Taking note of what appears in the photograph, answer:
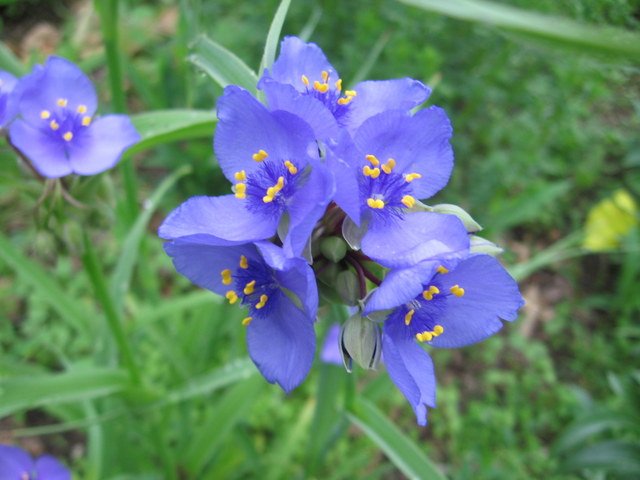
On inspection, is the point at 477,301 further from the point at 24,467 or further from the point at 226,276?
the point at 24,467

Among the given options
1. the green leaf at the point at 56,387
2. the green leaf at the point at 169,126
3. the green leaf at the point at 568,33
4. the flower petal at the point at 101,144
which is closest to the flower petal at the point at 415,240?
the green leaf at the point at 568,33

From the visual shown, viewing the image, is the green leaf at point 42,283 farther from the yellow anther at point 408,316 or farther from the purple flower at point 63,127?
the yellow anther at point 408,316

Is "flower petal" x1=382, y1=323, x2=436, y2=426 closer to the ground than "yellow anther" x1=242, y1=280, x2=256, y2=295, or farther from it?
farther from it

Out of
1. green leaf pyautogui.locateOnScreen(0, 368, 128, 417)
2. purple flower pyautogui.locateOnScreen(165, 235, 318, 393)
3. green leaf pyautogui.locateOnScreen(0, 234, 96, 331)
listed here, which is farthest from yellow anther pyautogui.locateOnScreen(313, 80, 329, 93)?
green leaf pyautogui.locateOnScreen(0, 234, 96, 331)

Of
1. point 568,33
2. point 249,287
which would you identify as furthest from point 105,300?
point 568,33

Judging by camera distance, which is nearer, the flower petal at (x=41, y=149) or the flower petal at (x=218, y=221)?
the flower petal at (x=218, y=221)

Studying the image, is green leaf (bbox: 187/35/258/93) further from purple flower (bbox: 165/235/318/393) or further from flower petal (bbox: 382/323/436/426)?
flower petal (bbox: 382/323/436/426)
